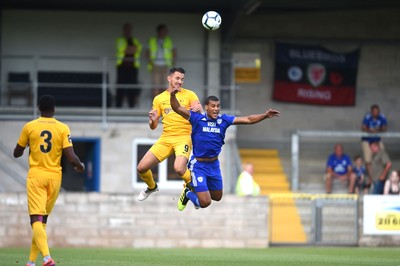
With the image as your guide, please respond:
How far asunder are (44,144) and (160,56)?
14.1 metres

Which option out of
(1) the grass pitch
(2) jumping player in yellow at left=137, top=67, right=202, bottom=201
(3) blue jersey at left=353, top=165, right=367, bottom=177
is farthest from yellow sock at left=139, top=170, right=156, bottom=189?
(3) blue jersey at left=353, top=165, right=367, bottom=177

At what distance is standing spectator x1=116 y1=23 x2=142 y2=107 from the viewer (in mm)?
30156

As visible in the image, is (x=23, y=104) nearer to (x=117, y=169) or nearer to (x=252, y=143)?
(x=117, y=169)

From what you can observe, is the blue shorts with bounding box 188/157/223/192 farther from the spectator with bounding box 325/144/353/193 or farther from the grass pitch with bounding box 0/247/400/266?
the spectator with bounding box 325/144/353/193

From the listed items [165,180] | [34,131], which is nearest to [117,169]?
[165,180]

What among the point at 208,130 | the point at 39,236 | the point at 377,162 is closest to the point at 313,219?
the point at 377,162

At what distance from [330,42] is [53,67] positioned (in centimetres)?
781

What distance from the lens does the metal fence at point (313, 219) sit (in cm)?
2728

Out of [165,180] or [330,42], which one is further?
[330,42]

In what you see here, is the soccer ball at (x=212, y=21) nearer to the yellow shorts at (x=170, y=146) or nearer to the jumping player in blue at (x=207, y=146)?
the jumping player in blue at (x=207, y=146)

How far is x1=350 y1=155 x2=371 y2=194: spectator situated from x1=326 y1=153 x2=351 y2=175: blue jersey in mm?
370

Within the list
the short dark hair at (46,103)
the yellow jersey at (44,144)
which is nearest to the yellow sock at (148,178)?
the yellow jersey at (44,144)

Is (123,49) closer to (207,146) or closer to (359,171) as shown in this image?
(359,171)

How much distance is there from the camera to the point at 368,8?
3338 centimetres
